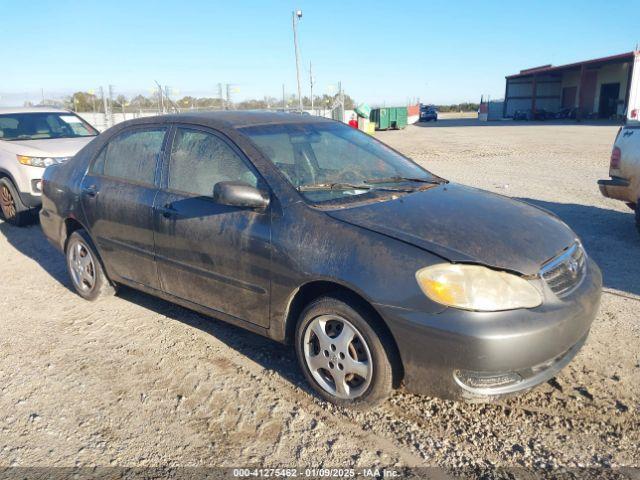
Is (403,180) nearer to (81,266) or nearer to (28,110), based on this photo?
(81,266)

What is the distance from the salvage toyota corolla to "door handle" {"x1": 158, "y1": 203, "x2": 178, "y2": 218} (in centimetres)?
1

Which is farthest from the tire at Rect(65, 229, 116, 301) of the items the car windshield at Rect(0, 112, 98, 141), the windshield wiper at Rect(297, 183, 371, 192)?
the car windshield at Rect(0, 112, 98, 141)

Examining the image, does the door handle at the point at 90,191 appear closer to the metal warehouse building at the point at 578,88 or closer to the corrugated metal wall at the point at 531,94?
the metal warehouse building at the point at 578,88

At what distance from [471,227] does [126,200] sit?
259cm

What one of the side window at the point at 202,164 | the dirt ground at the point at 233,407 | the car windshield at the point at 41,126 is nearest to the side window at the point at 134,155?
the side window at the point at 202,164

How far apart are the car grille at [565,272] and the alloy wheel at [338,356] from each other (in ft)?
3.39

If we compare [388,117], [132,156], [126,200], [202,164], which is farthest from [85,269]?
[388,117]

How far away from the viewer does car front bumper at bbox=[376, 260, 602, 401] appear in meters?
2.51

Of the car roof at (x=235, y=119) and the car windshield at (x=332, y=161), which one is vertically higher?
the car roof at (x=235, y=119)

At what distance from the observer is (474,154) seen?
1764cm

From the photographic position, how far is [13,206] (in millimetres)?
7727

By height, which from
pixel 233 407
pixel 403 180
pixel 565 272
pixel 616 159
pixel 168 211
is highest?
pixel 403 180

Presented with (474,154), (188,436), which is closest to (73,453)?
(188,436)

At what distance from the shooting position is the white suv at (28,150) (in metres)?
7.48
